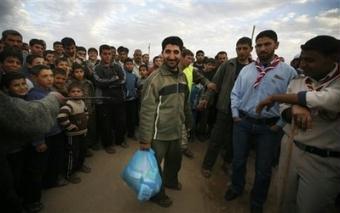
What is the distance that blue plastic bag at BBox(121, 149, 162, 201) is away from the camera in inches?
108

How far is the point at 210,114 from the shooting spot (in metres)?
6.20

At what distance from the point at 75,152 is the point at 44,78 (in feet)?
4.18

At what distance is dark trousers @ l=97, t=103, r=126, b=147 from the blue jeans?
2800 millimetres

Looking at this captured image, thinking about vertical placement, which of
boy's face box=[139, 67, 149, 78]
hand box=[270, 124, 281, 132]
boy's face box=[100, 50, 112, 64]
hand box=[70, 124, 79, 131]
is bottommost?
hand box=[70, 124, 79, 131]

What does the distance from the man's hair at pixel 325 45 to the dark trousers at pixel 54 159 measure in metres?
3.39

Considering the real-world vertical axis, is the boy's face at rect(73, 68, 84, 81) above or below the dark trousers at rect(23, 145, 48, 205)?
above

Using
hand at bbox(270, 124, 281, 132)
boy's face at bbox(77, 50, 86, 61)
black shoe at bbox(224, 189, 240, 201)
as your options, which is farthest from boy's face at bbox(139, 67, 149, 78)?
hand at bbox(270, 124, 281, 132)

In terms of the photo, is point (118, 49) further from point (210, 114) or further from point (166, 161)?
point (166, 161)

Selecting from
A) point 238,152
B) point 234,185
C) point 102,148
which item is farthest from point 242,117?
point 102,148

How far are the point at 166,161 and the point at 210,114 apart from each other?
299 centimetres

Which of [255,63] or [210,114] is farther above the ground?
[255,63]

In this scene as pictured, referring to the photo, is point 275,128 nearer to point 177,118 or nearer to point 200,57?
point 177,118

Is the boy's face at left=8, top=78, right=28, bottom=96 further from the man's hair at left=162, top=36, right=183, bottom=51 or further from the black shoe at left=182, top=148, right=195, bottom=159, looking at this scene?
the black shoe at left=182, top=148, right=195, bottom=159

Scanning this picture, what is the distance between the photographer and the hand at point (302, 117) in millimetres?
1739
